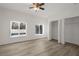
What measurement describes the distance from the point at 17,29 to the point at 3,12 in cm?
187

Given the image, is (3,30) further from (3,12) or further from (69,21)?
(69,21)

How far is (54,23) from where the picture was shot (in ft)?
28.4

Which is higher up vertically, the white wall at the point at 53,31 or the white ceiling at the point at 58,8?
the white ceiling at the point at 58,8

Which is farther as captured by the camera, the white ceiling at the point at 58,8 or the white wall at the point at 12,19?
the white wall at the point at 12,19

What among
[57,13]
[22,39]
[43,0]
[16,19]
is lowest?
[22,39]

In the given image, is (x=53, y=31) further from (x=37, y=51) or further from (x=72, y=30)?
(x=37, y=51)

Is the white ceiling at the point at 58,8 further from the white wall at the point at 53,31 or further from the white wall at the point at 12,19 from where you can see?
the white wall at the point at 53,31

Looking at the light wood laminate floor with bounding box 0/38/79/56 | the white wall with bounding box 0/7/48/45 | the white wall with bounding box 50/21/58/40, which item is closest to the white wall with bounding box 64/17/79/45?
the light wood laminate floor with bounding box 0/38/79/56

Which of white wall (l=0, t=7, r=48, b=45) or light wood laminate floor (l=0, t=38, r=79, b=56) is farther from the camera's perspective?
white wall (l=0, t=7, r=48, b=45)

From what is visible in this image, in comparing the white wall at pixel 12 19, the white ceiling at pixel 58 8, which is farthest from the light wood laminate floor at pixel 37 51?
the white ceiling at pixel 58 8

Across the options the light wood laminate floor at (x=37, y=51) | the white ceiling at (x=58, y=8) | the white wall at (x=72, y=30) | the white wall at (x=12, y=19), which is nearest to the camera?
the light wood laminate floor at (x=37, y=51)

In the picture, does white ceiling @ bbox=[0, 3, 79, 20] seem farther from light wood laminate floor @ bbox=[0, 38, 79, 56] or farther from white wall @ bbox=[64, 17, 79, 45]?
light wood laminate floor @ bbox=[0, 38, 79, 56]

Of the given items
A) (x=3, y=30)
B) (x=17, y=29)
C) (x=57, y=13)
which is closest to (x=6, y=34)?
(x=3, y=30)

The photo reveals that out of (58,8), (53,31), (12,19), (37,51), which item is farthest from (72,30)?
(12,19)
